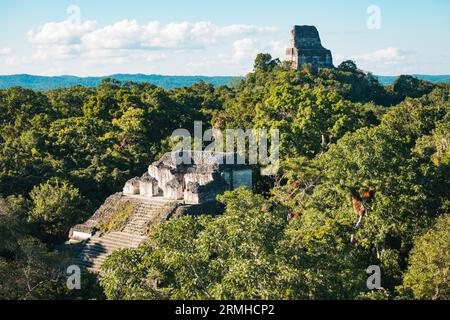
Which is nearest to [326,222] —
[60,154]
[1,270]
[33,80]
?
[1,270]

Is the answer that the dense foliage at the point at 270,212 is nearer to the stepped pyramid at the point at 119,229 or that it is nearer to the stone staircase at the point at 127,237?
the stepped pyramid at the point at 119,229

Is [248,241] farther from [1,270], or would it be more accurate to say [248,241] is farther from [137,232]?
[137,232]

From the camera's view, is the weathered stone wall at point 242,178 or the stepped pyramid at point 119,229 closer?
the stepped pyramid at point 119,229

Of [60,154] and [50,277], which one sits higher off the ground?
[60,154]

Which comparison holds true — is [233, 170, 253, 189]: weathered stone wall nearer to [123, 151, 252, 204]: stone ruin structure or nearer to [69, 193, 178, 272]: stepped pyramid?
[123, 151, 252, 204]: stone ruin structure

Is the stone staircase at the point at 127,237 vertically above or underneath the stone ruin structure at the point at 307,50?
underneath

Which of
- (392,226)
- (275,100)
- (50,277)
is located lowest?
(50,277)

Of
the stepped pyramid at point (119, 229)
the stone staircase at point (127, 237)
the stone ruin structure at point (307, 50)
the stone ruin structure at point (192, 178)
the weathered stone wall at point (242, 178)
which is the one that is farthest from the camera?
the stone ruin structure at point (307, 50)

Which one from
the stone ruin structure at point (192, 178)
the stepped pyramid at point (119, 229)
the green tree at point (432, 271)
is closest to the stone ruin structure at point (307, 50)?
the stone ruin structure at point (192, 178)
